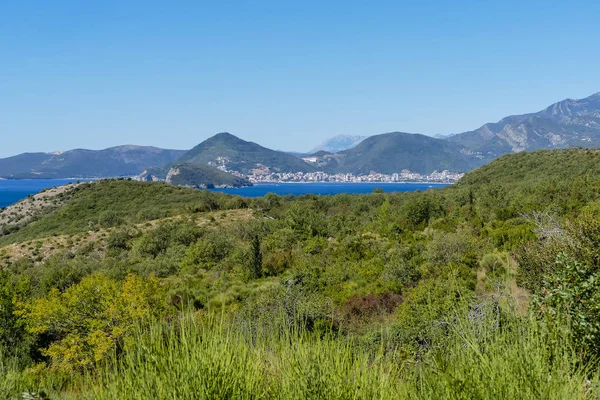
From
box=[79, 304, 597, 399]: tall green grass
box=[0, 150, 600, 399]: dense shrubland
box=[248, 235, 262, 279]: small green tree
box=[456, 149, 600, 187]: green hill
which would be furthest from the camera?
box=[456, 149, 600, 187]: green hill

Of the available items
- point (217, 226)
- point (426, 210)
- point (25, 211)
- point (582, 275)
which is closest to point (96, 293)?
point (582, 275)

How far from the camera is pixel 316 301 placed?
14.9m

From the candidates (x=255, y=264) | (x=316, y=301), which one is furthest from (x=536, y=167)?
(x=316, y=301)

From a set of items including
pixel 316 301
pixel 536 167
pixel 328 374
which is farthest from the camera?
pixel 536 167

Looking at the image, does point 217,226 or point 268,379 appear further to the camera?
point 217,226

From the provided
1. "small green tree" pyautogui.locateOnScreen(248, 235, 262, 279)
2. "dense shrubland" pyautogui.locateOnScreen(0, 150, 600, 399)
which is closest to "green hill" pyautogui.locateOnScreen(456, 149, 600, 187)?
"dense shrubland" pyautogui.locateOnScreen(0, 150, 600, 399)

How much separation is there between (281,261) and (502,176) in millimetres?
56733

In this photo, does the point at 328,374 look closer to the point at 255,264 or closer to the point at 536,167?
the point at 255,264

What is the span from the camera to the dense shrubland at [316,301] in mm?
3195

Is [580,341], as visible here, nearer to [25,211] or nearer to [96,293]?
[96,293]

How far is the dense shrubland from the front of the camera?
320 cm

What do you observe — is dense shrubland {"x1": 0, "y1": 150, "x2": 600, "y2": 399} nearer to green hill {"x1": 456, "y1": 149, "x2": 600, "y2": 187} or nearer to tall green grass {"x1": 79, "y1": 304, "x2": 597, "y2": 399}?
tall green grass {"x1": 79, "y1": 304, "x2": 597, "y2": 399}

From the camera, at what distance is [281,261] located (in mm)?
28797

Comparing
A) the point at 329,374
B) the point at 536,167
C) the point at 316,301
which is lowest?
the point at 316,301
